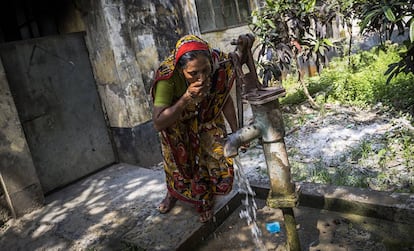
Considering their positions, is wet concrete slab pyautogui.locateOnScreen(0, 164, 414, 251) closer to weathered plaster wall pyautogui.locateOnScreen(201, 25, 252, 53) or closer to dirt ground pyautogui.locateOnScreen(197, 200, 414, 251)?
dirt ground pyautogui.locateOnScreen(197, 200, 414, 251)

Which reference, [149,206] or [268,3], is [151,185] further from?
[268,3]

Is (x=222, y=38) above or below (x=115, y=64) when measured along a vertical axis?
above

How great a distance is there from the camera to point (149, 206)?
268cm

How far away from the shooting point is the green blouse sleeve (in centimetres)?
199

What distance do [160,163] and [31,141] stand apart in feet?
4.86

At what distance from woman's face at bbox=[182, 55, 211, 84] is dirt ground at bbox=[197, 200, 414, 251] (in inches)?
44.1

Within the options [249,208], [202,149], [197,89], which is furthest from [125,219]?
[197,89]

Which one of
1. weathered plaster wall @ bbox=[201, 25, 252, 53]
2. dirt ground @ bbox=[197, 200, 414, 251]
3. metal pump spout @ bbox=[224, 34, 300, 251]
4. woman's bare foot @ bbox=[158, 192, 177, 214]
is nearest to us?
metal pump spout @ bbox=[224, 34, 300, 251]

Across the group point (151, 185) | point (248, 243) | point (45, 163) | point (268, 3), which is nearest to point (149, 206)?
point (151, 185)

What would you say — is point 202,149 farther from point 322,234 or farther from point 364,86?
point 364,86

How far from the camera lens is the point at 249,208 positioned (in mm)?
2520

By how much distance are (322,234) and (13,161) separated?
97.4 inches

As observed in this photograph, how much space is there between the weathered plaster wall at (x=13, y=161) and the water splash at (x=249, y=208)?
6.01 feet

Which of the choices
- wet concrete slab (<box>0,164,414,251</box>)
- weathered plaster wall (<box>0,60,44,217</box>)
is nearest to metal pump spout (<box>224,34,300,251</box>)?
wet concrete slab (<box>0,164,414,251</box>)
